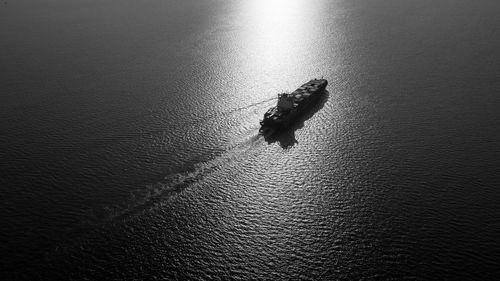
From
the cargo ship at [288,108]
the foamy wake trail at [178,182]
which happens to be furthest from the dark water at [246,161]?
the cargo ship at [288,108]

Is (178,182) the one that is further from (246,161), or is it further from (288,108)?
(288,108)

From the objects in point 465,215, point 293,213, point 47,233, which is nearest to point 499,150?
point 465,215

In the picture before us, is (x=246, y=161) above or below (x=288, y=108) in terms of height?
below

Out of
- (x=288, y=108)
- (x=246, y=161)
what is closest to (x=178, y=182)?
(x=246, y=161)

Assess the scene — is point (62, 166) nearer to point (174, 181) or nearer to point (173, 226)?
point (174, 181)

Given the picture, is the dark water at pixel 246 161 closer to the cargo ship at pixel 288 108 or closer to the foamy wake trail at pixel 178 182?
the foamy wake trail at pixel 178 182

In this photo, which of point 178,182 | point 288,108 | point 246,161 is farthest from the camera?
point 288,108
